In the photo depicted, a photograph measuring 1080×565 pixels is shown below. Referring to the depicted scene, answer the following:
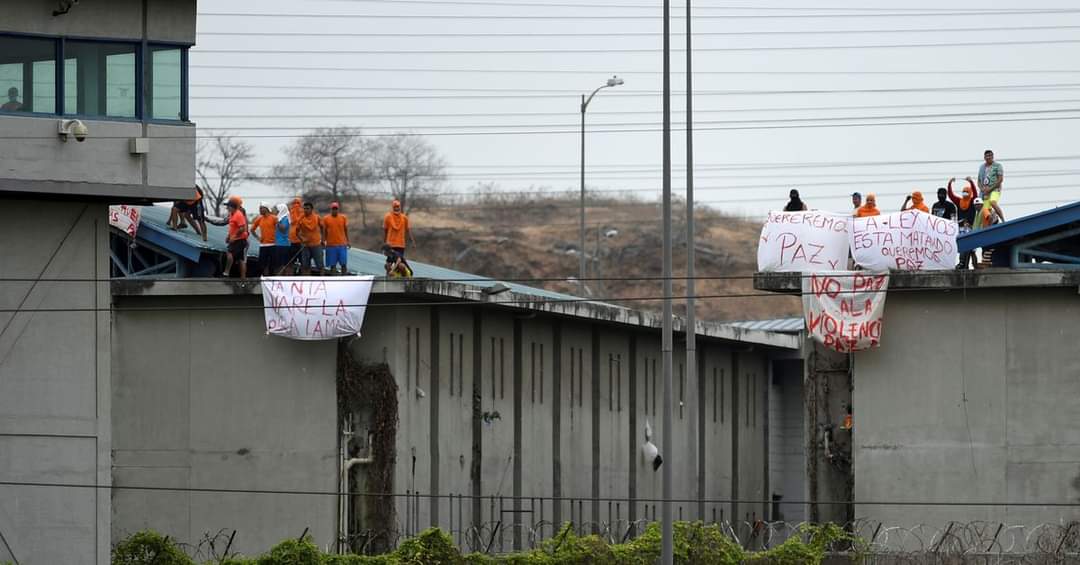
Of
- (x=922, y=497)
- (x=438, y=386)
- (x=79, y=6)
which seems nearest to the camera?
(x=79, y=6)

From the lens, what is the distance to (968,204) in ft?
115

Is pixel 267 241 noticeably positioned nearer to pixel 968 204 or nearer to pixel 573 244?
pixel 968 204

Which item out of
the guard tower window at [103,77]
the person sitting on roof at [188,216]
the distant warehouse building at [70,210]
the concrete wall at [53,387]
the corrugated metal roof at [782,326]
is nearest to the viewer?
the distant warehouse building at [70,210]

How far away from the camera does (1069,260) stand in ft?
106

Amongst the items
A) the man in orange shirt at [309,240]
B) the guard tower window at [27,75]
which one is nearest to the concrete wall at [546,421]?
the man in orange shirt at [309,240]

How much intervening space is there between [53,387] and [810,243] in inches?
501

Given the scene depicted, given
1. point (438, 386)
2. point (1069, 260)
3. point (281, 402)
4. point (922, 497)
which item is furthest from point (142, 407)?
point (1069, 260)

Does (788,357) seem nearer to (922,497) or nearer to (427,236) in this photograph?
(922,497)

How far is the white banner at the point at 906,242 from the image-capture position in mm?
32219

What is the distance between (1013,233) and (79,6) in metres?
15.5

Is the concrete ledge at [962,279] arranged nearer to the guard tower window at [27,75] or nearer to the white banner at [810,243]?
the white banner at [810,243]

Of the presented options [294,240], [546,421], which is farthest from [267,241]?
[546,421]

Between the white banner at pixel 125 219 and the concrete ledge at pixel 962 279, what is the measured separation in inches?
437

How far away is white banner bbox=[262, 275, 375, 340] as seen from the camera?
3209 centimetres
